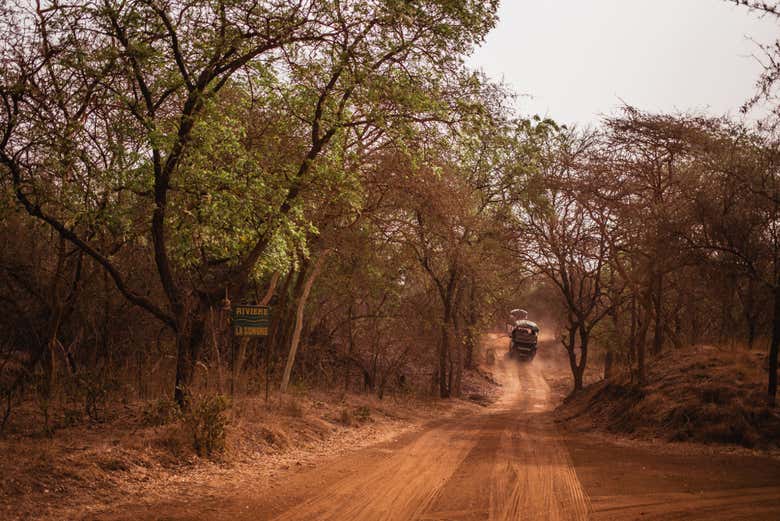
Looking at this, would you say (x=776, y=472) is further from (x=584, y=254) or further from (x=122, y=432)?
(x=584, y=254)

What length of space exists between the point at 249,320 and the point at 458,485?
545 centimetres

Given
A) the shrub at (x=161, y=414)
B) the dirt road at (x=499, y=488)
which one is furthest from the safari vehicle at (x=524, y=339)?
the shrub at (x=161, y=414)

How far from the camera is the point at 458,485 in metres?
8.80

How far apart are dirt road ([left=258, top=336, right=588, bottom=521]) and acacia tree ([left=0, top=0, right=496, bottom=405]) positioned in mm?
3832

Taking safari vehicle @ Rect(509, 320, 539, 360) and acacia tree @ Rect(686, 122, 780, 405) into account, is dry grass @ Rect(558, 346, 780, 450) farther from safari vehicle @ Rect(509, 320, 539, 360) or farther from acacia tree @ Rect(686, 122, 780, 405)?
safari vehicle @ Rect(509, 320, 539, 360)

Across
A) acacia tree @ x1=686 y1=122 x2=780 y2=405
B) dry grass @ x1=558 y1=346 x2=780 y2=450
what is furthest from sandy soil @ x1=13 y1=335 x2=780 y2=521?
acacia tree @ x1=686 y1=122 x2=780 y2=405

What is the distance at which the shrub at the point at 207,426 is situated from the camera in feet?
31.2

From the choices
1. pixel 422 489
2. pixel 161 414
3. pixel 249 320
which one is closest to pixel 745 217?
pixel 422 489

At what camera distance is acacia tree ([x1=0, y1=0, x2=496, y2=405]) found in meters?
9.15

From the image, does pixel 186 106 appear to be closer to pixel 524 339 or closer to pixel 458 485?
pixel 458 485

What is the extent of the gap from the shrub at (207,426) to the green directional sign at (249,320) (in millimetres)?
2482

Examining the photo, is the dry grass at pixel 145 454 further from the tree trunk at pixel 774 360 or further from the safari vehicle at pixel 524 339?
the safari vehicle at pixel 524 339

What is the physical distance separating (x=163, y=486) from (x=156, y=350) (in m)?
9.60

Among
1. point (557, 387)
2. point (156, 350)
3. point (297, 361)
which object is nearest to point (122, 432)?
point (156, 350)
